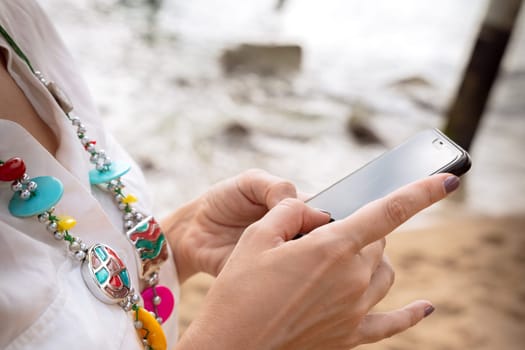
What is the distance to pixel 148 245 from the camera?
0.97 meters

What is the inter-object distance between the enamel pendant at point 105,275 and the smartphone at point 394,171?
366 mm

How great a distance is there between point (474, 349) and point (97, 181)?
71.8 inches

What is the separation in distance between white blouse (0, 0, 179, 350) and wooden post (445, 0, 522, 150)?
120 inches

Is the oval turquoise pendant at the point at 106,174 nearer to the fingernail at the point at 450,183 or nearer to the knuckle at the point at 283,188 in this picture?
the knuckle at the point at 283,188

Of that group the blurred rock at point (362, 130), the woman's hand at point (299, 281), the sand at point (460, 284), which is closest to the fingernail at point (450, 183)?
the woman's hand at point (299, 281)

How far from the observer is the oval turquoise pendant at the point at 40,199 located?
78 centimetres

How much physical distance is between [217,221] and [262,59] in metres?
4.43

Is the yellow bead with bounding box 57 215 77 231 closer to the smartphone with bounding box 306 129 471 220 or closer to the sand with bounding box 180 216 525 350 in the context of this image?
the smartphone with bounding box 306 129 471 220

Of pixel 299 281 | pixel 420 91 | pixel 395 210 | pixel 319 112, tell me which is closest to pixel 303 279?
pixel 299 281

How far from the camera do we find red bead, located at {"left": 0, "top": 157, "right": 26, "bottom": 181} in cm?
77

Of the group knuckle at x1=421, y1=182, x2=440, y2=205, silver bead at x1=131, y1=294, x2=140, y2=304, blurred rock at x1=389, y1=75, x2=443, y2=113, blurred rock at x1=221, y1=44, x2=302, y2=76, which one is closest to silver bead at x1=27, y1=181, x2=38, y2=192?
silver bead at x1=131, y1=294, x2=140, y2=304

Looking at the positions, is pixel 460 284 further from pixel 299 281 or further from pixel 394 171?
pixel 299 281

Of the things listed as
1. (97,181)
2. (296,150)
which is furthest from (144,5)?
(97,181)

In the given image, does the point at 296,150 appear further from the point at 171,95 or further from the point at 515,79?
the point at 515,79
